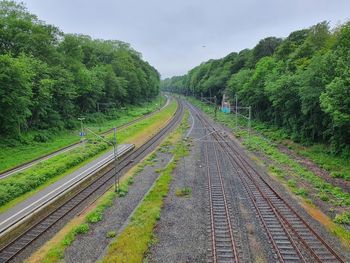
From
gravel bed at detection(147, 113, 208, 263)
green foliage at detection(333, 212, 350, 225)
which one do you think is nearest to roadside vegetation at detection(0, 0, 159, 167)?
gravel bed at detection(147, 113, 208, 263)

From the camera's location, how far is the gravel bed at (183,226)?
51.9 feet

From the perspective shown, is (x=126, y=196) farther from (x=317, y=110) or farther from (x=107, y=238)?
(x=317, y=110)

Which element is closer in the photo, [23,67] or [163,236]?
[163,236]

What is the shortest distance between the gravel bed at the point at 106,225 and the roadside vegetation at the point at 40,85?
16.1 metres

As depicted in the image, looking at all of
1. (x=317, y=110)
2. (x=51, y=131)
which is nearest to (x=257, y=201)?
(x=317, y=110)

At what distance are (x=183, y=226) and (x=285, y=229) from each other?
20.4 ft

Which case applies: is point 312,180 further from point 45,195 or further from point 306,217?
point 45,195

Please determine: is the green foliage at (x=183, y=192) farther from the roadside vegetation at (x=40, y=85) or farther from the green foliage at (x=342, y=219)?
the roadside vegetation at (x=40, y=85)

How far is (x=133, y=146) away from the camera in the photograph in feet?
149

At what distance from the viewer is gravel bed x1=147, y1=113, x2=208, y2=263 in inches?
623

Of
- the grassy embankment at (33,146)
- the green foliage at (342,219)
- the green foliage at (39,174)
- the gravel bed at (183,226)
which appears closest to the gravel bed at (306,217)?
the green foliage at (342,219)

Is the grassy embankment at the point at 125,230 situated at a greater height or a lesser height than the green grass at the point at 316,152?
lesser

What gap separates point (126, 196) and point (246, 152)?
21.3m

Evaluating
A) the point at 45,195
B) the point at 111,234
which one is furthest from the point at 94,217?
the point at 45,195
